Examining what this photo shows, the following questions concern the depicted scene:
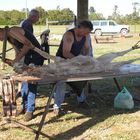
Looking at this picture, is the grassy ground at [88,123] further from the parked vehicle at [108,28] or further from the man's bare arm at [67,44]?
the parked vehicle at [108,28]

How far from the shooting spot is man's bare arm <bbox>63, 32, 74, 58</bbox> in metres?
6.72

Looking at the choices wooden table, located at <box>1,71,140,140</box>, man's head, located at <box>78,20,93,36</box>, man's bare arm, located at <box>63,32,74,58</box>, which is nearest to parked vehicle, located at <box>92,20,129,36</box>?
man's bare arm, located at <box>63,32,74,58</box>

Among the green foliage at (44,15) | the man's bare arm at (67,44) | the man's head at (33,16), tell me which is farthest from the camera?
the green foliage at (44,15)

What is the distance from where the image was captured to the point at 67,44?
6.71 meters

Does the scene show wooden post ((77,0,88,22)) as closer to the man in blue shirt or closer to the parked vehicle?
the man in blue shirt

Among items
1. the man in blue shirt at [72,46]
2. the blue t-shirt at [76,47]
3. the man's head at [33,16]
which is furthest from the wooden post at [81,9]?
the blue t-shirt at [76,47]

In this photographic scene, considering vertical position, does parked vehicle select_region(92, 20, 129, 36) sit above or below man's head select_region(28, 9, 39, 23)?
below

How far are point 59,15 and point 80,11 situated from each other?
44.8 metres

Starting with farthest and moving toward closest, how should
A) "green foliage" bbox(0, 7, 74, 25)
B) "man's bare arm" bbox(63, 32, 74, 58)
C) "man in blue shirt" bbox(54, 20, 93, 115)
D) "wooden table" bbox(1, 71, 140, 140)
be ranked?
1. "green foliage" bbox(0, 7, 74, 25)
2. "man's bare arm" bbox(63, 32, 74, 58)
3. "man in blue shirt" bbox(54, 20, 93, 115)
4. "wooden table" bbox(1, 71, 140, 140)

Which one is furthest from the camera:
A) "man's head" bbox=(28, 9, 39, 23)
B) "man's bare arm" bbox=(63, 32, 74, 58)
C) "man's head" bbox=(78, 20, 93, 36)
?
"man's head" bbox=(28, 9, 39, 23)

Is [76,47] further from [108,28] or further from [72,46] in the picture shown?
[108,28]

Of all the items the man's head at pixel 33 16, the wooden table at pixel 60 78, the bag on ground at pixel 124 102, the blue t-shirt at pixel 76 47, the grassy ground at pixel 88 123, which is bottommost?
the grassy ground at pixel 88 123

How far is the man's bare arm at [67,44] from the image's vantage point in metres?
6.72

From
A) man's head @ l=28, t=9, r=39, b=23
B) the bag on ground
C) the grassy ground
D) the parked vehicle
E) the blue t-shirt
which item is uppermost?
man's head @ l=28, t=9, r=39, b=23
